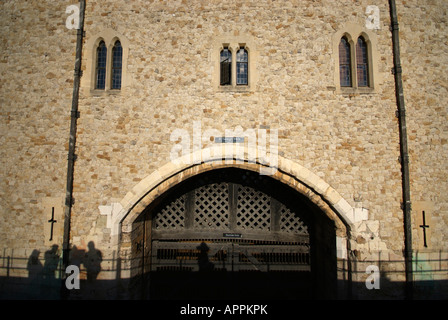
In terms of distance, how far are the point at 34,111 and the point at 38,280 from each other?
339 cm

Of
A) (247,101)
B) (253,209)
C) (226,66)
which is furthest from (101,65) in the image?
(253,209)

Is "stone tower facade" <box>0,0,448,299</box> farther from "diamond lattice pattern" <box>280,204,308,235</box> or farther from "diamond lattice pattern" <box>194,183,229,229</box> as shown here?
"diamond lattice pattern" <box>194,183,229,229</box>

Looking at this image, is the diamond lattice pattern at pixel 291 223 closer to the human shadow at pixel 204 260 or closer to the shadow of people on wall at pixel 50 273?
the human shadow at pixel 204 260

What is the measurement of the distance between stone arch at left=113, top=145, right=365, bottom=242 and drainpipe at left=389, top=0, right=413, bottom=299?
1.05 m

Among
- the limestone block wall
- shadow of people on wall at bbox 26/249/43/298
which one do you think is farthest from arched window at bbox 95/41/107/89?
shadow of people on wall at bbox 26/249/43/298

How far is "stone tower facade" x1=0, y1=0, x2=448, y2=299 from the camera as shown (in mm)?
4672

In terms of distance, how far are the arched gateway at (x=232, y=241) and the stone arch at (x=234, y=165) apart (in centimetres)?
91

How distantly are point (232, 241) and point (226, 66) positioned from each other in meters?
4.04

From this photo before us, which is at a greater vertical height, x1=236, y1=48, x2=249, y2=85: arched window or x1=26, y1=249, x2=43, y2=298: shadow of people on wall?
x1=236, y1=48, x2=249, y2=85: arched window

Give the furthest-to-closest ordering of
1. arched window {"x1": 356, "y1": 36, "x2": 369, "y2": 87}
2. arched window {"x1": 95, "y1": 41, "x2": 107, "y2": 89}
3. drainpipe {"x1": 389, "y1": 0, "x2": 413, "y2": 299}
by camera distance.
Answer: arched window {"x1": 95, "y1": 41, "x2": 107, "y2": 89}
arched window {"x1": 356, "y1": 36, "x2": 369, "y2": 87}
drainpipe {"x1": 389, "y1": 0, "x2": 413, "y2": 299}

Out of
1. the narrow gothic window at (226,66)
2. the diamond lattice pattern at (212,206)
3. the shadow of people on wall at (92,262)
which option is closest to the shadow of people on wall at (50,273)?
the shadow of people on wall at (92,262)

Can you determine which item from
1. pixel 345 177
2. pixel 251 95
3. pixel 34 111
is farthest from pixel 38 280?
pixel 345 177

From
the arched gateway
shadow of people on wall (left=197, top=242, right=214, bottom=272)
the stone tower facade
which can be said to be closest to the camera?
the stone tower facade

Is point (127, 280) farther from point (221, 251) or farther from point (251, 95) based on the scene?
point (251, 95)
